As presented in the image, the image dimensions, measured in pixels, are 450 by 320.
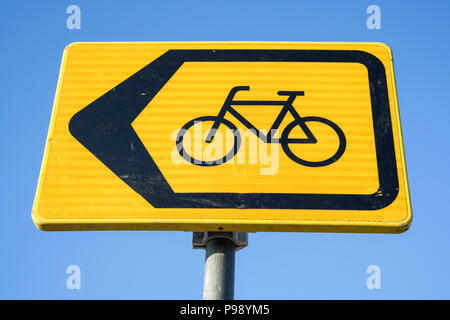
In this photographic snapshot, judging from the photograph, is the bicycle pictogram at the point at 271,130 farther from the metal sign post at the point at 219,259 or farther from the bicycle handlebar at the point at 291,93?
the metal sign post at the point at 219,259

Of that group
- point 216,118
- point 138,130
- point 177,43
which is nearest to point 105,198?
point 138,130

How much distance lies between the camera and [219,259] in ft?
8.24

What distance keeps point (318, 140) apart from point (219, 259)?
84 centimetres

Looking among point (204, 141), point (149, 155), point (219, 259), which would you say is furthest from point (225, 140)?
point (219, 259)

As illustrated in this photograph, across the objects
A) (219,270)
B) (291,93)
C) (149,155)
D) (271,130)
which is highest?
(291,93)

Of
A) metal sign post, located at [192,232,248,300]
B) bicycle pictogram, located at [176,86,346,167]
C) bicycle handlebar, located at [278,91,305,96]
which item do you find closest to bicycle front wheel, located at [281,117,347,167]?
bicycle pictogram, located at [176,86,346,167]

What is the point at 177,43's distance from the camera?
3295 mm

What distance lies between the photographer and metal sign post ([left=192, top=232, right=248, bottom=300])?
7.85 ft

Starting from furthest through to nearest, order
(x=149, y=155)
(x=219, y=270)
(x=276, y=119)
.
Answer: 1. (x=276, y=119)
2. (x=149, y=155)
3. (x=219, y=270)

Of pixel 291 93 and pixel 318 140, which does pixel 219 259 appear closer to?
pixel 318 140

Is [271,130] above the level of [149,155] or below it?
above

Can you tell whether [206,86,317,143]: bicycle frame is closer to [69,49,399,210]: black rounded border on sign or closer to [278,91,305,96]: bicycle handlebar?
[278,91,305,96]: bicycle handlebar

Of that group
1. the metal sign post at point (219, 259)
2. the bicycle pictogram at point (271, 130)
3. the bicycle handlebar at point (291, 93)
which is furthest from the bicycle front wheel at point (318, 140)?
the metal sign post at point (219, 259)
